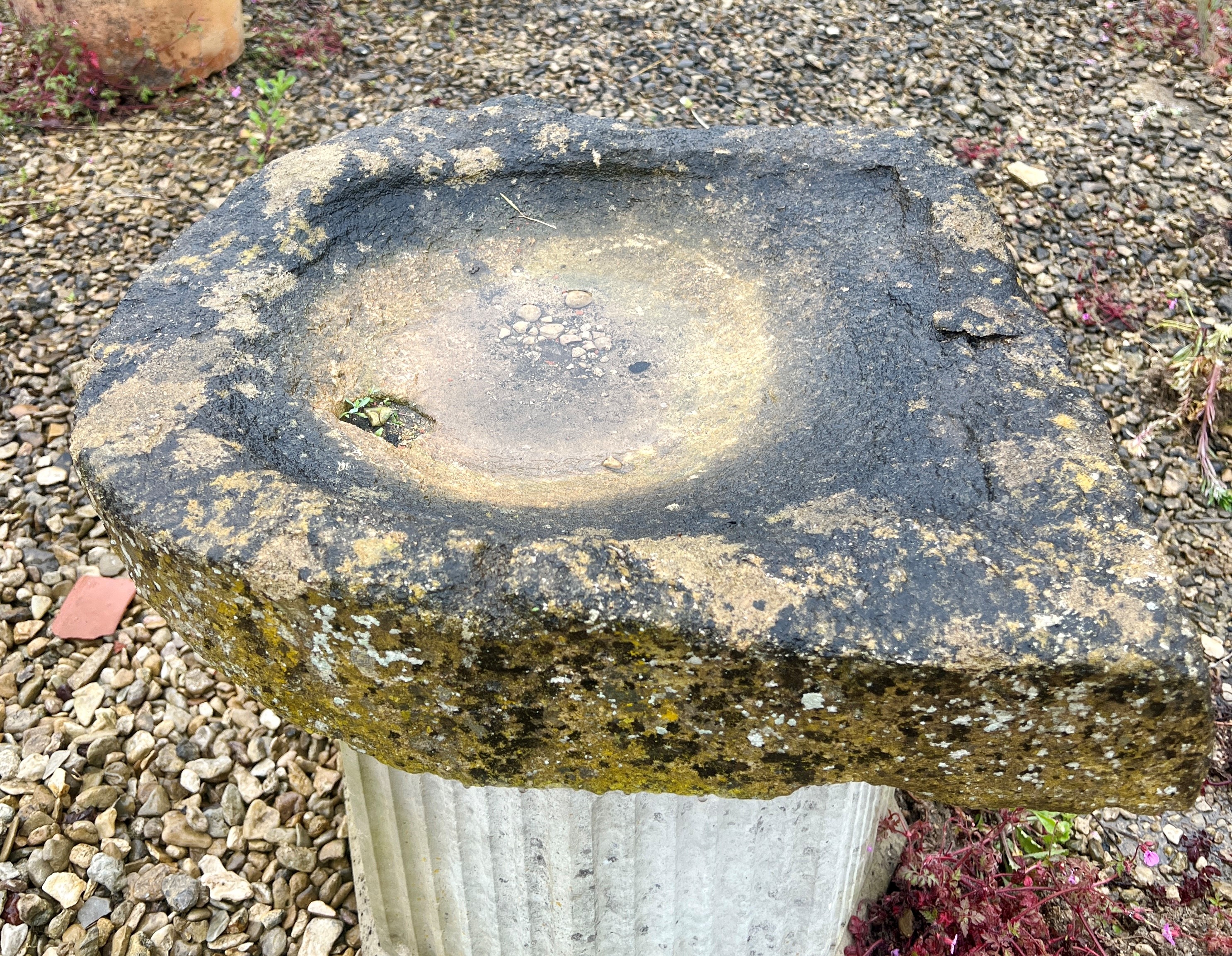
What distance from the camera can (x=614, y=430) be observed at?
192 cm

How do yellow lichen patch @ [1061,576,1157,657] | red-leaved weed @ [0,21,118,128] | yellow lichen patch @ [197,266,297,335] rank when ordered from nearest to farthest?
yellow lichen patch @ [1061,576,1157,657], yellow lichen patch @ [197,266,297,335], red-leaved weed @ [0,21,118,128]

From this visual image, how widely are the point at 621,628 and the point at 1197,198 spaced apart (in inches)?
140

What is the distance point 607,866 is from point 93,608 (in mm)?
1563

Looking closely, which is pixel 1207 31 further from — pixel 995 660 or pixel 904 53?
pixel 995 660

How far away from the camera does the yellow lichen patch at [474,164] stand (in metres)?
2.25

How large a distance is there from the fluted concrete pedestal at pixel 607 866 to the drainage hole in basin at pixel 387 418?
557 mm

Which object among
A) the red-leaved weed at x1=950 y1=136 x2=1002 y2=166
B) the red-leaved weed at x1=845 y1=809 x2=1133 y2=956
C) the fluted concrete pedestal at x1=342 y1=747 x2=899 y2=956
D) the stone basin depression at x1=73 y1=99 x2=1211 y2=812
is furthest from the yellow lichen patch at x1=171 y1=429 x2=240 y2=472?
the red-leaved weed at x1=950 y1=136 x2=1002 y2=166

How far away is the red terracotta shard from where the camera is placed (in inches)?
105

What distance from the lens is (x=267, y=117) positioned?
13.2 ft

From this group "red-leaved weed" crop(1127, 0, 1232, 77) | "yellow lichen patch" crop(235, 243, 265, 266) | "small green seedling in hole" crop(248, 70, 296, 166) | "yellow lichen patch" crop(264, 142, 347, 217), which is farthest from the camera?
"red-leaved weed" crop(1127, 0, 1232, 77)

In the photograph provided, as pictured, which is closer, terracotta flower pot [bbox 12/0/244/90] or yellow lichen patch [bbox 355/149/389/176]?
yellow lichen patch [bbox 355/149/389/176]

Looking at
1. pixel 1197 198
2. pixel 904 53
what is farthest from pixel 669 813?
pixel 904 53

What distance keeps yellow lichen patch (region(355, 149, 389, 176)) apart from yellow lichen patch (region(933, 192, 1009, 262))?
3.45ft

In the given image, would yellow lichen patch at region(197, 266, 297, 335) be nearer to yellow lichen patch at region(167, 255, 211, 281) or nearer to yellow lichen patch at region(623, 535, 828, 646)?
yellow lichen patch at region(167, 255, 211, 281)
